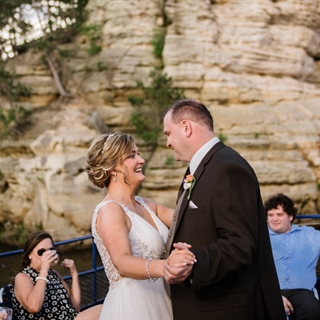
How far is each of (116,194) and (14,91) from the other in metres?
19.4

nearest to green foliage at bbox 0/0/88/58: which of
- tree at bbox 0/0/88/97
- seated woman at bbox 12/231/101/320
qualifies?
tree at bbox 0/0/88/97

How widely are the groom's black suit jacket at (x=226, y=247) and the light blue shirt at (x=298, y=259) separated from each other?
1913 millimetres

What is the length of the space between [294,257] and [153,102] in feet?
55.4

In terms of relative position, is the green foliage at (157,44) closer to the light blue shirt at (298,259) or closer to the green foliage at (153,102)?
the green foliage at (153,102)

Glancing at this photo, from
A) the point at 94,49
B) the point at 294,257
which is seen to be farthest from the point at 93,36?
the point at 294,257

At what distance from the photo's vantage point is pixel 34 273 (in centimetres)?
413

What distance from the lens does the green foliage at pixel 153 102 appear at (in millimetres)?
20375

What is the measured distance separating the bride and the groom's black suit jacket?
295mm

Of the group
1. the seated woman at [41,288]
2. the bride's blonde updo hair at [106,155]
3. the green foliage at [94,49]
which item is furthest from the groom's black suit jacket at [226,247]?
the green foliage at [94,49]

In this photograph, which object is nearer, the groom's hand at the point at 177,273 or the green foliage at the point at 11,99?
the groom's hand at the point at 177,273

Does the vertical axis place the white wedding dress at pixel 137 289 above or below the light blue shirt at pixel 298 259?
above

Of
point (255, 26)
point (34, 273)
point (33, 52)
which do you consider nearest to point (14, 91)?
point (33, 52)

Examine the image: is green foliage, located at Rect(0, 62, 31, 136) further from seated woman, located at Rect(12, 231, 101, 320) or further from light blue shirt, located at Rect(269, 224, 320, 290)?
→ light blue shirt, located at Rect(269, 224, 320, 290)

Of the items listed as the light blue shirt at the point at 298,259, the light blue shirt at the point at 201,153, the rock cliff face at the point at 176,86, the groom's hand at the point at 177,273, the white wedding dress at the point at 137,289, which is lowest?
the rock cliff face at the point at 176,86
